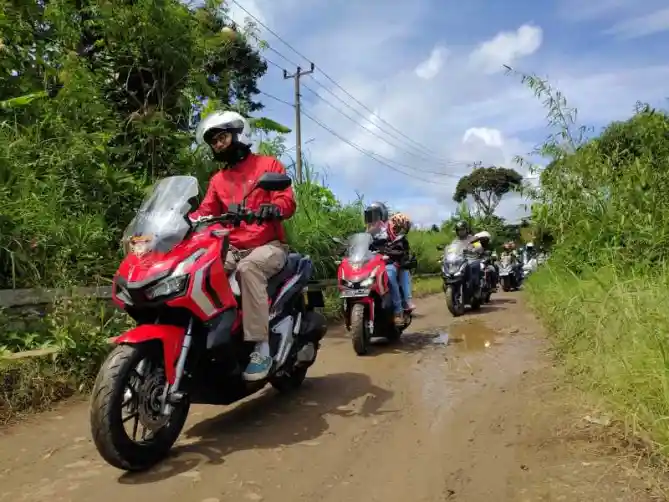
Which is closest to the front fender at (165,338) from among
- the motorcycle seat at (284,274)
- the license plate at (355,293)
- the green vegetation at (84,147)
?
the motorcycle seat at (284,274)

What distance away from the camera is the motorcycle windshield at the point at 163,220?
3.36 meters

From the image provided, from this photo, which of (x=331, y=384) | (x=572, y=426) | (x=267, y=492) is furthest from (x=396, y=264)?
(x=267, y=492)

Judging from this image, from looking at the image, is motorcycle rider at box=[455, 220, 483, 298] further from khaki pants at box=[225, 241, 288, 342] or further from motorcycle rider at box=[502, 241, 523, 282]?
khaki pants at box=[225, 241, 288, 342]

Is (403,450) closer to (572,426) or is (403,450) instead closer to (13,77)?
(572,426)

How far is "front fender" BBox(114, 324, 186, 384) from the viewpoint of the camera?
10.3 feet

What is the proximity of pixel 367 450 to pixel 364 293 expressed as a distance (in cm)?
313

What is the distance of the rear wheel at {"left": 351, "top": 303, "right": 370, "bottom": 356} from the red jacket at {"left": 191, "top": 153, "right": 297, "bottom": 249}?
2.13m

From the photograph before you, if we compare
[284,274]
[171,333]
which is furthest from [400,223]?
[171,333]

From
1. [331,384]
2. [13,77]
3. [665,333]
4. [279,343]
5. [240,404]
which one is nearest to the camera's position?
[665,333]

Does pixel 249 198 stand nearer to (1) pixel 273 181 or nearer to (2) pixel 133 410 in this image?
(1) pixel 273 181

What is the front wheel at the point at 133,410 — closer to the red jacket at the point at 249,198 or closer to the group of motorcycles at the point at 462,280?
the red jacket at the point at 249,198

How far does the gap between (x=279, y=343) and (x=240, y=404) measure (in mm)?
771

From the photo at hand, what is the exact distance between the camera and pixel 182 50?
8.30 metres

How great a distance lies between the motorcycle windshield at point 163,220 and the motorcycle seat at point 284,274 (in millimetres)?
865
